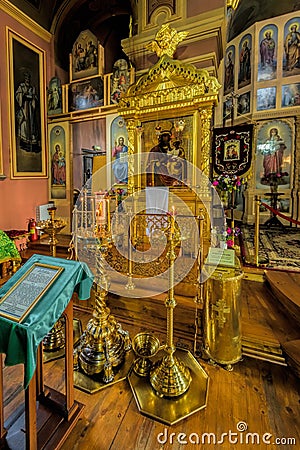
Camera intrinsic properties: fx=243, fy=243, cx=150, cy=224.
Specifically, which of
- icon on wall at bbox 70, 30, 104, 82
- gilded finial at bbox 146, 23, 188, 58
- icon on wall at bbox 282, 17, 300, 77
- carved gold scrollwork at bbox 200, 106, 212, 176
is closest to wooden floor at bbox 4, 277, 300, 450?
carved gold scrollwork at bbox 200, 106, 212, 176

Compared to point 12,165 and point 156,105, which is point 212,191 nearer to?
point 156,105

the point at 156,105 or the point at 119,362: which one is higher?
the point at 156,105

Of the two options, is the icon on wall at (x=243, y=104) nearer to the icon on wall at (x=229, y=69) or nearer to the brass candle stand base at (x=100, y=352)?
the icon on wall at (x=229, y=69)

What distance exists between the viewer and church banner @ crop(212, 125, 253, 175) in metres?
5.30

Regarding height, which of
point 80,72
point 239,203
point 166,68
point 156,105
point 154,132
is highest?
point 80,72

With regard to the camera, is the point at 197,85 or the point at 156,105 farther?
the point at 156,105

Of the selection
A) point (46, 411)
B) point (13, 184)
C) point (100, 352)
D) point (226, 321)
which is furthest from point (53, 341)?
point (13, 184)

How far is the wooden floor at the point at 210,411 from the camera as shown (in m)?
1.55

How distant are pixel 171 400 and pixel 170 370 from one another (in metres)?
0.19

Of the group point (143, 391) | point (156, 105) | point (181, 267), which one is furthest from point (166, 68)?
point (143, 391)

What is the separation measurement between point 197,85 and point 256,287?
4.01 metres

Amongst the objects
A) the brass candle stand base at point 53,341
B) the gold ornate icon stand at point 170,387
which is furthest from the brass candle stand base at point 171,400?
the brass candle stand base at point 53,341

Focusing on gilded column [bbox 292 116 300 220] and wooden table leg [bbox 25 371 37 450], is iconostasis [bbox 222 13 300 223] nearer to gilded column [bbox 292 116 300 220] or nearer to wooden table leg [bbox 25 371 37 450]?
gilded column [bbox 292 116 300 220]

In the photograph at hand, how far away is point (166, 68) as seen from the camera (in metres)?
5.11
